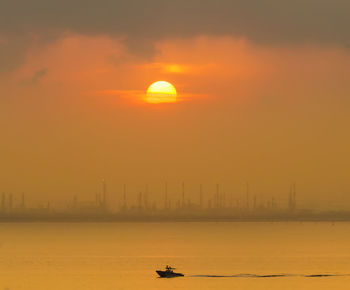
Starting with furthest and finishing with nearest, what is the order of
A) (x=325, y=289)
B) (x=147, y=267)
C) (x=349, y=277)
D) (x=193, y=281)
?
1. (x=147, y=267)
2. (x=349, y=277)
3. (x=193, y=281)
4. (x=325, y=289)

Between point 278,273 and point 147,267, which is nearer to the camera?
point 278,273

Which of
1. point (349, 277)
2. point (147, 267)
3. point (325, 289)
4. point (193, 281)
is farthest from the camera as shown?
point (147, 267)

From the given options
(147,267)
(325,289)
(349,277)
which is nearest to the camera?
(325,289)

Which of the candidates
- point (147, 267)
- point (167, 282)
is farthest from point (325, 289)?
point (147, 267)

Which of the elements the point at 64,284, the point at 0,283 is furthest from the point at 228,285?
the point at 0,283

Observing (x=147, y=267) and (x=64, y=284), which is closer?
(x=64, y=284)

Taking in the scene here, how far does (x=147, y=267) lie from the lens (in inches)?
7869

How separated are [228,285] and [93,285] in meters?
24.8

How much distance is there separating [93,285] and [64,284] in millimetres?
5590

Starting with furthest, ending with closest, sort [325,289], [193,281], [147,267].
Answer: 1. [147,267]
2. [193,281]
3. [325,289]

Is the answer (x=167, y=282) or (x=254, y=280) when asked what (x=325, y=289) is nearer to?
(x=254, y=280)

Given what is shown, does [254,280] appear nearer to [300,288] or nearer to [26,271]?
[300,288]

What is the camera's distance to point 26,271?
620 ft

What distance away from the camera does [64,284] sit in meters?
161
